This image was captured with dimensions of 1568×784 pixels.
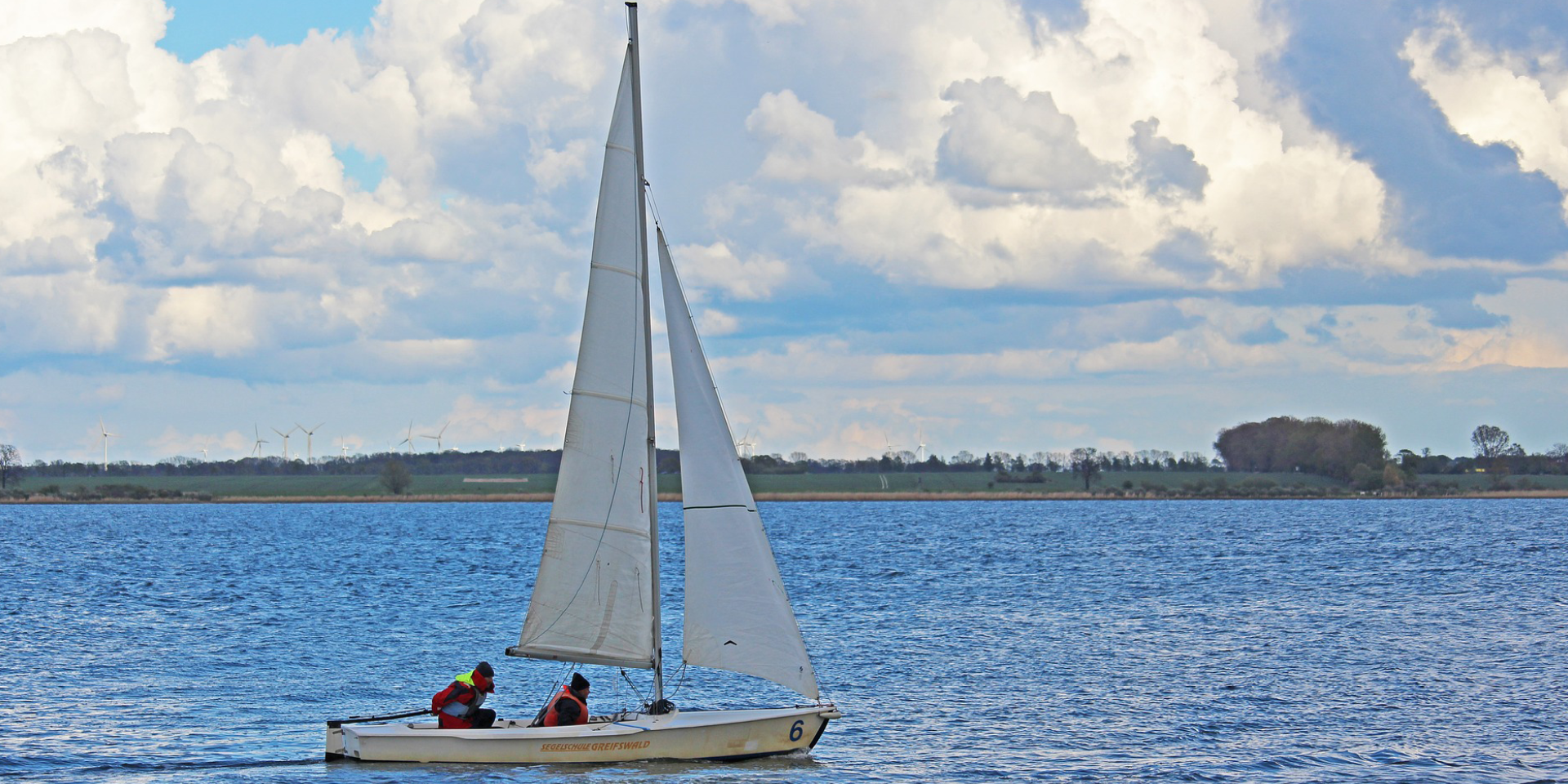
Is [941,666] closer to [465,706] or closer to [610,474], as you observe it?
[465,706]

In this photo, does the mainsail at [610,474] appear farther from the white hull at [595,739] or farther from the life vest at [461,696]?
the white hull at [595,739]

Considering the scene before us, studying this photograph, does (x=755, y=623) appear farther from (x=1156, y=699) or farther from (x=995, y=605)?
(x=995, y=605)

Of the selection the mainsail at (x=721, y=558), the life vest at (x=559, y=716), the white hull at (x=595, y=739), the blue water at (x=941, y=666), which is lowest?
the blue water at (x=941, y=666)

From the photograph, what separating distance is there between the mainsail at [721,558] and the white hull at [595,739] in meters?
0.89

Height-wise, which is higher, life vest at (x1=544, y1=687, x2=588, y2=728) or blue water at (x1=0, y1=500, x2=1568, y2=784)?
life vest at (x1=544, y1=687, x2=588, y2=728)

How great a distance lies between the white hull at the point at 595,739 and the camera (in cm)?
2531

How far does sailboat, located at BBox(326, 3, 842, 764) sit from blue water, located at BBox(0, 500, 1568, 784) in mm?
684

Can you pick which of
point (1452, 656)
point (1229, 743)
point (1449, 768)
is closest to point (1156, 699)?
point (1229, 743)

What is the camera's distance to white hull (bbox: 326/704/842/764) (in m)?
25.3

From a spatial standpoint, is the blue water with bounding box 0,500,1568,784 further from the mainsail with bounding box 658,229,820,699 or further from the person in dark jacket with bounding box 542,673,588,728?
the mainsail with bounding box 658,229,820,699

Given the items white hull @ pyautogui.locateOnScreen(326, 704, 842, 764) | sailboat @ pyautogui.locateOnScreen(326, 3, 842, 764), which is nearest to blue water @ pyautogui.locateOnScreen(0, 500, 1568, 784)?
white hull @ pyautogui.locateOnScreen(326, 704, 842, 764)

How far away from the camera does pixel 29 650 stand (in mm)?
46031

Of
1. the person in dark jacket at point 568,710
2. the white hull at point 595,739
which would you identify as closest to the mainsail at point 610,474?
the person in dark jacket at point 568,710

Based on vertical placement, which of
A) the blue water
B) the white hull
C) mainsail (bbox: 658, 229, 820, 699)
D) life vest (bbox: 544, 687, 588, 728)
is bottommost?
the blue water
